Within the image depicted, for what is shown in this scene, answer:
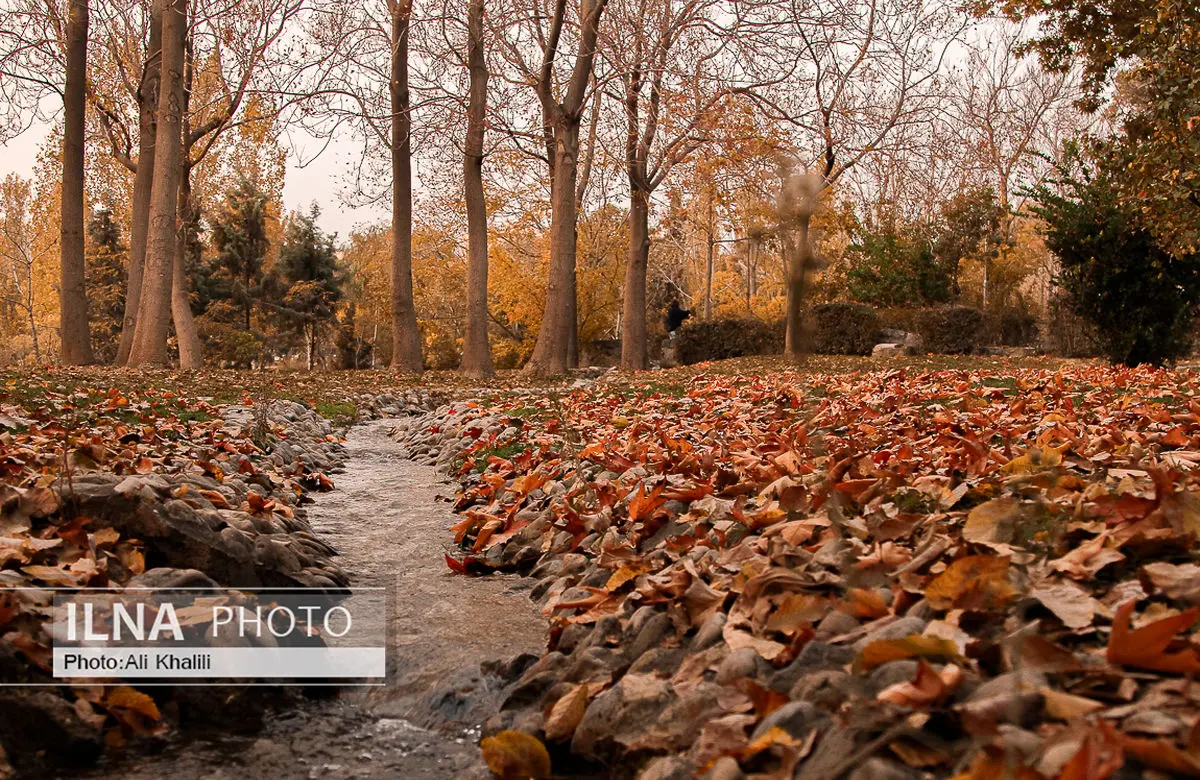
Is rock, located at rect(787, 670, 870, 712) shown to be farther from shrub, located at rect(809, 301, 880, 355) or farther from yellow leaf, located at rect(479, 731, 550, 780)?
shrub, located at rect(809, 301, 880, 355)

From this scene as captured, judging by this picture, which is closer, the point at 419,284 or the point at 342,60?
the point at 342,60

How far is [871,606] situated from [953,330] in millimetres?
22404

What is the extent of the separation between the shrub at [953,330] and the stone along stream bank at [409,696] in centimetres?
2075

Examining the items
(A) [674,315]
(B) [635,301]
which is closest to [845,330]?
(B) [635,301]

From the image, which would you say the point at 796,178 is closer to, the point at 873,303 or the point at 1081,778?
the point at 1081,778

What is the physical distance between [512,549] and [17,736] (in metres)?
2.12

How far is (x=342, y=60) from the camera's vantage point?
12602 millimetres

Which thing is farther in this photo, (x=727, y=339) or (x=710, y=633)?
(x=727, y=339)

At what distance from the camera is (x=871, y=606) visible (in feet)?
6.40

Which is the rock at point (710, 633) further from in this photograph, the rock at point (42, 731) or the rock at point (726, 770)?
the rock at point (42, 731)

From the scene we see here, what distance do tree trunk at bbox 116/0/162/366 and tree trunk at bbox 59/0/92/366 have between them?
34.4 inches

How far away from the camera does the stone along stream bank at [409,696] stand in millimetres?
2115

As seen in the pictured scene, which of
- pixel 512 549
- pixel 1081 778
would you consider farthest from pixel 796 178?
pixel 512 549

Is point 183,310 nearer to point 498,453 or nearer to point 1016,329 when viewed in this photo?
point 498,453
